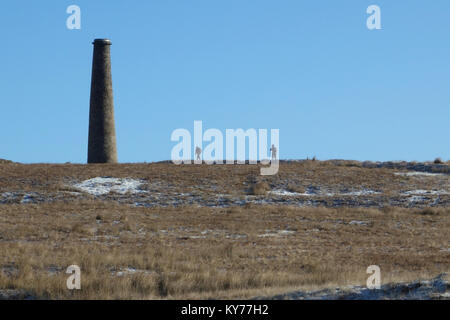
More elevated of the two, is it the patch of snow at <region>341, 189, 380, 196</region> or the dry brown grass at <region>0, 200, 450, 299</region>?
the patch of snow at <region>341, 189, 380, 196</region>

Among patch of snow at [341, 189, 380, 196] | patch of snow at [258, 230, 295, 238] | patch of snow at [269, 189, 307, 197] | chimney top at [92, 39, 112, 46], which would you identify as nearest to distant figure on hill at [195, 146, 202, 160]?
chimney top at [92, 39, 112, 46]

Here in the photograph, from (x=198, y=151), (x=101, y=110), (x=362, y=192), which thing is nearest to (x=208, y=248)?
(x=362, y=192)

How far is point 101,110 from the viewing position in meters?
50.7

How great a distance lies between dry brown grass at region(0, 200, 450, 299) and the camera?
1595cm

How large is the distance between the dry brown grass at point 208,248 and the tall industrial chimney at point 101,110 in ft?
55.7

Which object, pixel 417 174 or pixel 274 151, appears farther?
pixel 274 151

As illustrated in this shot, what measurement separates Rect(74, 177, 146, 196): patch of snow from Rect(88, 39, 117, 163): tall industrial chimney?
34.6 ft

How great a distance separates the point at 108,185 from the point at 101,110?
42.9ft

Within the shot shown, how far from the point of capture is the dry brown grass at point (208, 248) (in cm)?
1595

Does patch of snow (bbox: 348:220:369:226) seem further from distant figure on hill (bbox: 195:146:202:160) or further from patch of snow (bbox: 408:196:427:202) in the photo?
distant figure on hill (bbox: 195:146:202:160)

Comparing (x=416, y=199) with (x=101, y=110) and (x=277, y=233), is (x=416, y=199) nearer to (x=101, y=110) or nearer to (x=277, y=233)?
(x=277, y=233)
